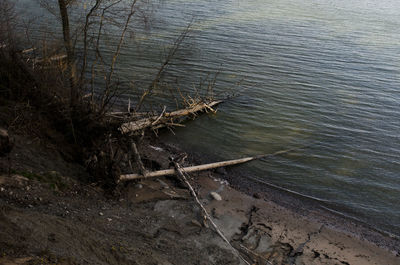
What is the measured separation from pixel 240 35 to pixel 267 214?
65.6 feet

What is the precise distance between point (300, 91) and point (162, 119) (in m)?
9.15

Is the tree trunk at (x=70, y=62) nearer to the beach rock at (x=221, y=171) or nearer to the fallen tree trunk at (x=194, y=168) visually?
the fallen tree trunk at (x=194, y=168)

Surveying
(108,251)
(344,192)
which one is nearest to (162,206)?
(108,251)

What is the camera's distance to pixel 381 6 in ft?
137

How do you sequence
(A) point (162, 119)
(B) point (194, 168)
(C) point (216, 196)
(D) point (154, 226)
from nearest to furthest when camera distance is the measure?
(D) point (154, 226) < (C) point (216, 196) < (B) point (194, 168) < (A) point (162, 119)

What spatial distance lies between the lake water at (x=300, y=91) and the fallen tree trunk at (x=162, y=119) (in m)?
0.49

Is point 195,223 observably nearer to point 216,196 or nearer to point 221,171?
point 216,196

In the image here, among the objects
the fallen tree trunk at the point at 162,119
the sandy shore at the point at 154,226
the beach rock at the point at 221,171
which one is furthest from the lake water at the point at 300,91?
the sandy shore at the point at 154,226

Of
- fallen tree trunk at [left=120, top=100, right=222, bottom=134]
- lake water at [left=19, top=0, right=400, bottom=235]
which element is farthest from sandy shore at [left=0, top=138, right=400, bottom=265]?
lake water at [left=19, top=0, right=400, bottom=235]

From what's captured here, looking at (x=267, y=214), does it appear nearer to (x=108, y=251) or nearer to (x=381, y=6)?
(x=108, y=251)

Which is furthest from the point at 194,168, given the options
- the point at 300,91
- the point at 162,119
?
the point at 300,91

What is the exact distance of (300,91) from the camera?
20.8 m

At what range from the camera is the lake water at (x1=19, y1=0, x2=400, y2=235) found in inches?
539

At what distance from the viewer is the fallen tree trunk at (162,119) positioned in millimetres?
13066
